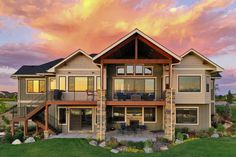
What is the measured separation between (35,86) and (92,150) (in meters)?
12.6

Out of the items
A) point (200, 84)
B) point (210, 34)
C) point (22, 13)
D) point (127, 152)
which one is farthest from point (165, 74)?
point (22, 13)

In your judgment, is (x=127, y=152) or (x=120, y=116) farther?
(x=120, y=116)

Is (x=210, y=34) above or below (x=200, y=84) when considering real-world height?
above

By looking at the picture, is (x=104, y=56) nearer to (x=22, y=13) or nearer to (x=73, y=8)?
(x=73, y=8)

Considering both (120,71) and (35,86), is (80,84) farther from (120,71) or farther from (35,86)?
(35,86)

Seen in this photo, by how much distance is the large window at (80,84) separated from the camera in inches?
1055

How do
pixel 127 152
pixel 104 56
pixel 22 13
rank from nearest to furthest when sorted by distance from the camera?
1. pixel 127 152
2. pixel 104 56
3. pixel 22 13

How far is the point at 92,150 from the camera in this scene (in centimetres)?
1908

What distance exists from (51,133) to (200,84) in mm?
12705

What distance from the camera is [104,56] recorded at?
22.6 metres

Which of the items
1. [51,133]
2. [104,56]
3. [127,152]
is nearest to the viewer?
[127,152]

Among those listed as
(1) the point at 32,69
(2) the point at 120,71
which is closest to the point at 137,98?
(2) the point at 120,71

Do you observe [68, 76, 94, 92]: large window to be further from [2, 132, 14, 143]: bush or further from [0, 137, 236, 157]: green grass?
[0, 137, 236, 157]: green grass

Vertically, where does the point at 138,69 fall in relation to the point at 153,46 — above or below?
below
